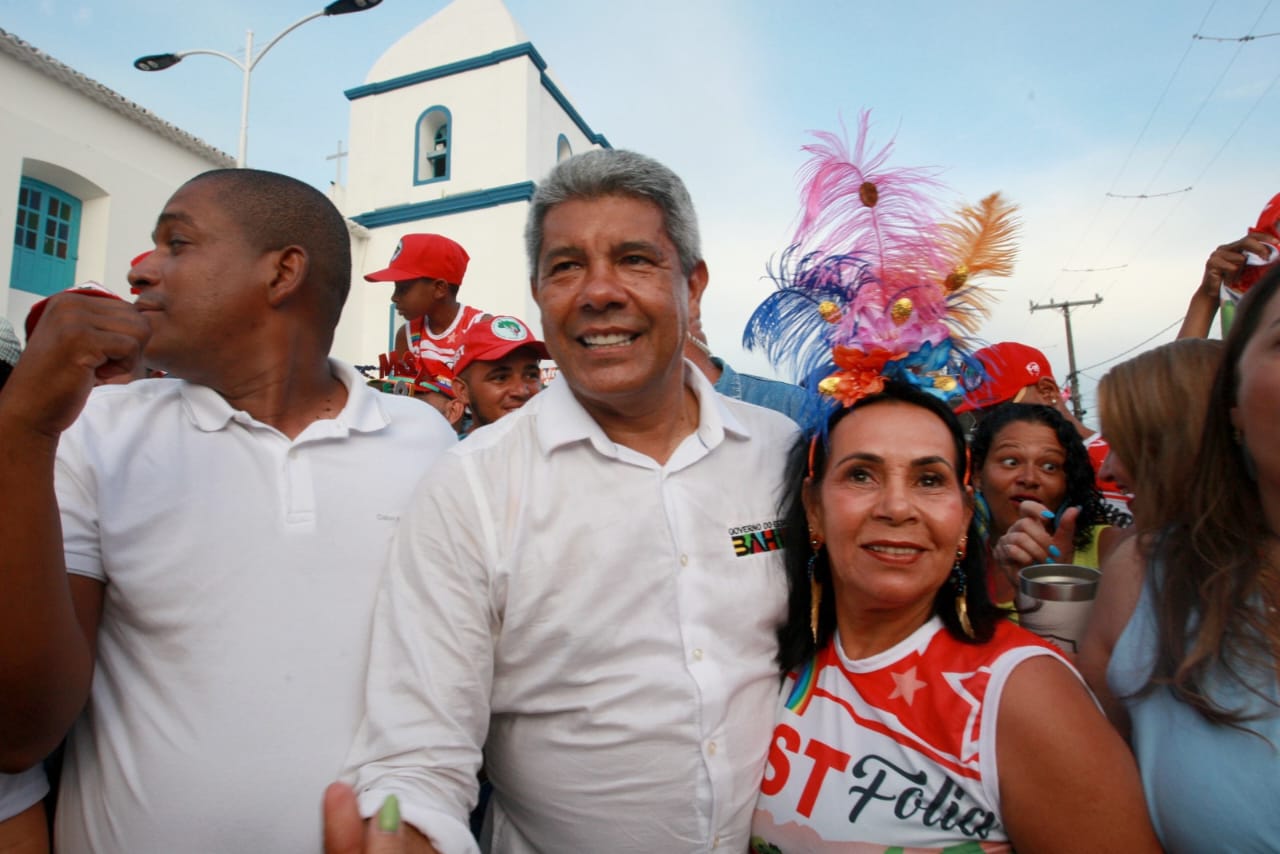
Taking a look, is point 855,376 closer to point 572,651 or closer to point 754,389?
point 572,651

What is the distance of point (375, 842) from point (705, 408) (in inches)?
48.9

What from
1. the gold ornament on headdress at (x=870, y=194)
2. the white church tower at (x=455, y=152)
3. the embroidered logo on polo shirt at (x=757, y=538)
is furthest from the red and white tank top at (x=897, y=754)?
the white church tower at (x=455, y=152)

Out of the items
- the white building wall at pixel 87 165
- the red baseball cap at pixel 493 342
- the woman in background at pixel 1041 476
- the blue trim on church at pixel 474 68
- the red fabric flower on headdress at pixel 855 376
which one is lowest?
the woman in background at pixel 1041 476

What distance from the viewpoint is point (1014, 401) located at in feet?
10.9

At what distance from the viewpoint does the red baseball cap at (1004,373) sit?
2135 mm

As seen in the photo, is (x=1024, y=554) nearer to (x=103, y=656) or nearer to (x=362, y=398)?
(x=362, y=398)

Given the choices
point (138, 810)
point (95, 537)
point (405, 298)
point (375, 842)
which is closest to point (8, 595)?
point (95, 537)

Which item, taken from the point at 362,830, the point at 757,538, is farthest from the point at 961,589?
the point at 362,830

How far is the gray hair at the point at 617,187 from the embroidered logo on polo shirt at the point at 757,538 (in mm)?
701

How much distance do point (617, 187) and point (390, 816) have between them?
1.45 m

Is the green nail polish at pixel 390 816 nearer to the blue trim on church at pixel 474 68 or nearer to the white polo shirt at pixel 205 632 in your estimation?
the white polo shirt at pixel 205 632

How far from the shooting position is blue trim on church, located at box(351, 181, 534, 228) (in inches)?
544

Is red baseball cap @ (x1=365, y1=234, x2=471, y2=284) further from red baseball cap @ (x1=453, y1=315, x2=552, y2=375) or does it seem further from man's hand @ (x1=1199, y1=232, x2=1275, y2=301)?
man's hand @ (x1=1199, y1=232, x2=1275, y2=301)

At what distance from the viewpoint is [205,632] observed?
5.16 feet
